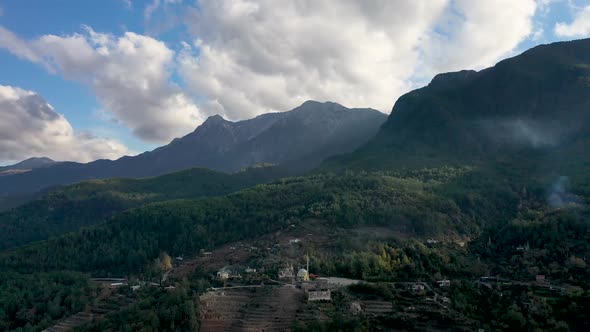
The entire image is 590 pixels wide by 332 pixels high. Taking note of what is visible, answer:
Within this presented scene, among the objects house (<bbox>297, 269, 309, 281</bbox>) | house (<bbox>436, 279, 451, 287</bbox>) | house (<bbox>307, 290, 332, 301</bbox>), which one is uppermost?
house (<bbox>297, 269, 309, 281</bbox>)

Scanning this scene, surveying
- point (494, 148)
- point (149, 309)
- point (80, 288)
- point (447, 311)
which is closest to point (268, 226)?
point (80, 288)

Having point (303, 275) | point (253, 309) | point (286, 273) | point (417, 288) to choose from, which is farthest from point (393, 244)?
point (253, 309)

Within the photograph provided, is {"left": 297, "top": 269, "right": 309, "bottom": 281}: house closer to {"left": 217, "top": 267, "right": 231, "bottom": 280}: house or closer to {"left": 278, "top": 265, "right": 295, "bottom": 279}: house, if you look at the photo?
{"left": 278, "top": 265, "right": 295, "bottom": 279}: house

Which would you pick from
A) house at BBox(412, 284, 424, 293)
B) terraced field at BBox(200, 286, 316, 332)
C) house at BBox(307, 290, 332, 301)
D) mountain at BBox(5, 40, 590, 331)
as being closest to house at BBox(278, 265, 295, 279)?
mountain at BBox(5, 40, 590, 331)

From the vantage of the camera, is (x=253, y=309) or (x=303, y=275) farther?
(x=303, y=275)

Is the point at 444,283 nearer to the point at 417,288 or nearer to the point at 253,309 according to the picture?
the point at 417,288

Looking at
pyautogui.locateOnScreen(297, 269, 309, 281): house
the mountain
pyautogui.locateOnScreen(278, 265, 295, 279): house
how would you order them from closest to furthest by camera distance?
the mountain → pyautogui.locateOnScreen(297, 269, 309, 281): house → pyautogui.locateOnScreen(278, 265, 295, 279): house

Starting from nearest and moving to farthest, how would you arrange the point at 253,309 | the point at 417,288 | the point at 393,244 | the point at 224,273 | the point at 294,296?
the point at 253,309, the point at 294,296, the point at 417,288, the point at 224,273, the point at 393,244

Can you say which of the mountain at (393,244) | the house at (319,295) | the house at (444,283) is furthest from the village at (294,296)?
the mountain at (393,244)

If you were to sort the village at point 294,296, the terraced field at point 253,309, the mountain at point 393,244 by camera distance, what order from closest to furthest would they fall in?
the village at point 294,296 < the terraced field at point 253,309 < the mountain at point 393,244

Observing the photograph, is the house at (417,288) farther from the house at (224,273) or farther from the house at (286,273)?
the house at (224,273)

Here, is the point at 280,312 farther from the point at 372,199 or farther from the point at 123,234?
the point at 123,234
